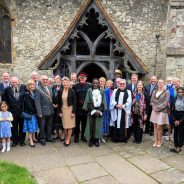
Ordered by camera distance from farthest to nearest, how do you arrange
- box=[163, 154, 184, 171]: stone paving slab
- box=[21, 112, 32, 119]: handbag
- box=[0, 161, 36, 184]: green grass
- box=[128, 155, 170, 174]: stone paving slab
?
box=[21, 112, 32, 119]: handbag < box=[163, 154, 184, 171]: stone paving slab < box=[128, 155, 170, 174]: stone paving slab < box=[0, 161, 36, 184]: green grass

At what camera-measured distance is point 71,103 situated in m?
7.04

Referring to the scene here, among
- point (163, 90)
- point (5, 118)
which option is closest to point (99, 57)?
point (163, 90)

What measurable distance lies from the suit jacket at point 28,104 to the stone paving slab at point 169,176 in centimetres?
341

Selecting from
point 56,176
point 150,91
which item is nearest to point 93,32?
point 150,91

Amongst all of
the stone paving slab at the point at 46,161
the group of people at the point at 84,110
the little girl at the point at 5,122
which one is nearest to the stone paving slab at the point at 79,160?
the stone paving slab at the point at 46,161

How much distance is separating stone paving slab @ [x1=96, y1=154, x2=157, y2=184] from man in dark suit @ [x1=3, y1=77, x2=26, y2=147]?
2.31 m

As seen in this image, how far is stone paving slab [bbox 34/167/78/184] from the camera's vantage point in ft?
16.4

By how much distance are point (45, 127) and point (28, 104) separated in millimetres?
909

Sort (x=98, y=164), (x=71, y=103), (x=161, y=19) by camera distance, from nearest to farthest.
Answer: (x=98, y=164) → (x=71, y=103) → (x=161, y=19)

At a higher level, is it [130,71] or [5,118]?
Answer: [130,71]

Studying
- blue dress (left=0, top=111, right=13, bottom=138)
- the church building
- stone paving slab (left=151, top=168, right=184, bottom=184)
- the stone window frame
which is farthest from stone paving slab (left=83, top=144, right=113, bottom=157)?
the stone window frame

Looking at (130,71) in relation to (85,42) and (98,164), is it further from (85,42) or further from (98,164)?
(98,164)

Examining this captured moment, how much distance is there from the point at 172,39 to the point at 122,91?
4.95 metres

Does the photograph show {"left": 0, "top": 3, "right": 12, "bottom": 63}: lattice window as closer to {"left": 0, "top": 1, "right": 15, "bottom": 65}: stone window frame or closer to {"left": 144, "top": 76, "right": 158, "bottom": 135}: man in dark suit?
{"left": 0, "top": 1, "right": 15, "bottom": 65}: stone window frame
